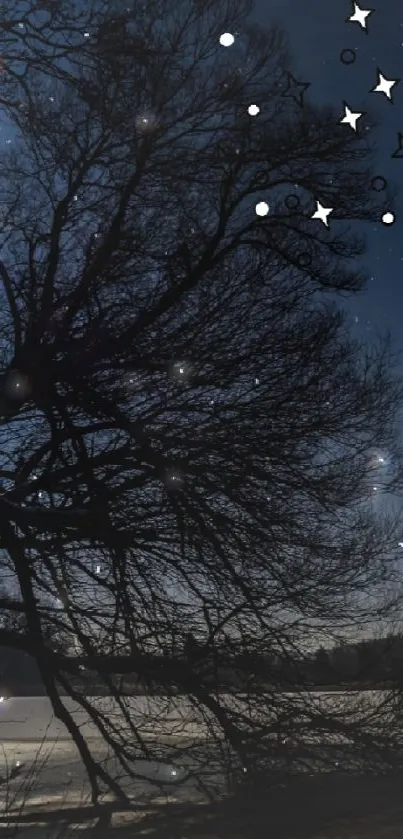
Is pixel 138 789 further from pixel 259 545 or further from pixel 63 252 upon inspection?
pixel 63 252

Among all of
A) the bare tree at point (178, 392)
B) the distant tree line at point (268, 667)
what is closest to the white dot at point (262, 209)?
the bare tree at point (178, 392)

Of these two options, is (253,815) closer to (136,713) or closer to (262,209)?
(136,713)

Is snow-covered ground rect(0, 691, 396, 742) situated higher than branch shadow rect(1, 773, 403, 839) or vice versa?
snow-covered ground rect(0, 691, 396, 742)

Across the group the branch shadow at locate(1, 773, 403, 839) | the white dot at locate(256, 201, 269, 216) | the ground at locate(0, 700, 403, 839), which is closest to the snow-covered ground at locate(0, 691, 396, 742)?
the ground at locate(0, 700, 403, 839)

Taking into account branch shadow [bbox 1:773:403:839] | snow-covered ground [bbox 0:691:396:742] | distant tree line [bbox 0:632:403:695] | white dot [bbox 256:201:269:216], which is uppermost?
white dot [bbox 256:201:269:216]

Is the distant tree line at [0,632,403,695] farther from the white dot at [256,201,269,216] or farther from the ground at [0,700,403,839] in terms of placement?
the white dot at [256,201,269,216]

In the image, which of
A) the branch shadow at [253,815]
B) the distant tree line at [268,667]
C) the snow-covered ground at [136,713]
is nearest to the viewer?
the branch shadow at [253,815]

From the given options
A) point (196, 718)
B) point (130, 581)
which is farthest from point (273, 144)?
point (196, 718)

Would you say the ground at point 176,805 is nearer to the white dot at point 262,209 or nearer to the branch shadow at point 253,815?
the branch shadow at point 253,815

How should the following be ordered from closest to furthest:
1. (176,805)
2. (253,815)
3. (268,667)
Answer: (253,815), (268,667), (176,805)

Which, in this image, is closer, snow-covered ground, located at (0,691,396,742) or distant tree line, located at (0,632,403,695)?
distant tree line, located at (0,632,403,695)

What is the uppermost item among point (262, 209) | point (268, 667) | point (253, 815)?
point (262, 209)

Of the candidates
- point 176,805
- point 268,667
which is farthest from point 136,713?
point 268,667

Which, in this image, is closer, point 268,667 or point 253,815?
point 253,815
